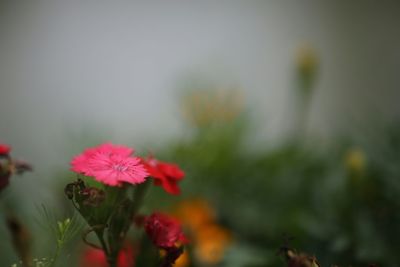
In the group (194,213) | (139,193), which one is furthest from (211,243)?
(139,193)

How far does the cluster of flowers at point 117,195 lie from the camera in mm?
297

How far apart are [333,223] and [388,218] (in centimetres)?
6

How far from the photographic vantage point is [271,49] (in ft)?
4.18

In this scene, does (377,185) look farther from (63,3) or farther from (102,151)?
(63,3)

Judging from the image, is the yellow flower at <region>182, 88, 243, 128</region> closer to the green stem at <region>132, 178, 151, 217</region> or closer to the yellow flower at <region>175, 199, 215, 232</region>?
the yellow flower at <region>175, 199, 215, 232</region>

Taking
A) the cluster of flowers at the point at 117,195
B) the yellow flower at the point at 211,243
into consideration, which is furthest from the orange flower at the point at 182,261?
the cluster of flowers at the point at 117,195

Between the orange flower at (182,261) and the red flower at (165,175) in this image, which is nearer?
the red flower at (165,175)

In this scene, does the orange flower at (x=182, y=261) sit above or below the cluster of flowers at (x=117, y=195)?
below

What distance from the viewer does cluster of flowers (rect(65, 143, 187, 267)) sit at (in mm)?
297

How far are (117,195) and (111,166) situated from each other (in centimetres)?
3

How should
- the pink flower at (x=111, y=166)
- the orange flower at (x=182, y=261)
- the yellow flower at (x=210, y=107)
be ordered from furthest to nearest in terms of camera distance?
the yellow flower at (x=210, y=107) → the orange flower at (x=182, y=261) → the pink flower at (x=111, y=166)

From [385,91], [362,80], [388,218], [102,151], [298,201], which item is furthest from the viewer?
[362,80]

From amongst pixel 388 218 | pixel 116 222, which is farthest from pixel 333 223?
pixel 116 222

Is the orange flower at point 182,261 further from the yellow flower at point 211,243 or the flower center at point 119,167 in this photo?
the flower center at point 119,167
